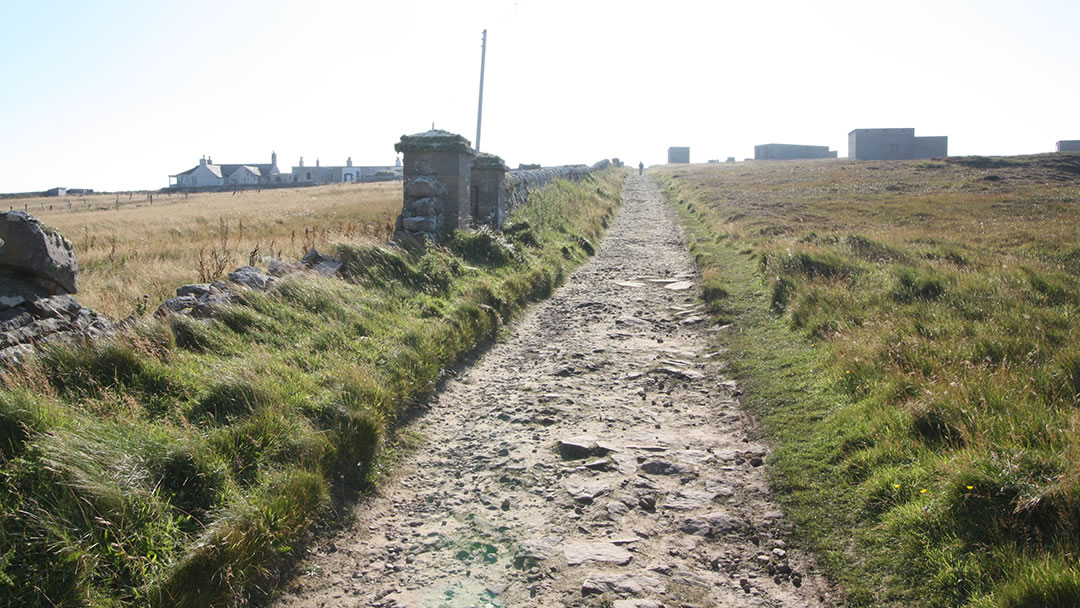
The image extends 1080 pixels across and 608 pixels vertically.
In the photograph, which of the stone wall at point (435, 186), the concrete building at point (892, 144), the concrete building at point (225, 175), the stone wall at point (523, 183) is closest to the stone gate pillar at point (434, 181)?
the stone wall at point (435, 186)

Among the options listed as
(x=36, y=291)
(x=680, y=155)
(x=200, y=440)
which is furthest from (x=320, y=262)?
(x=680, y=155)

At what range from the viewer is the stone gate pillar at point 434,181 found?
41.0 feet

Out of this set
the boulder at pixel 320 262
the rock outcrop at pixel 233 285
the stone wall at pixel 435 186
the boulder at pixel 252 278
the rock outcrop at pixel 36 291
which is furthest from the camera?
the stone wall at pixel 435 186

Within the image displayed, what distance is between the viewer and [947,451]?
4.45m

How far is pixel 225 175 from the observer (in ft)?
335

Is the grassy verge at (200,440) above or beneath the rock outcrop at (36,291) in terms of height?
beneath

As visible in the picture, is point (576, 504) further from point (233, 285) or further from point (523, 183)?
point (523, 183)

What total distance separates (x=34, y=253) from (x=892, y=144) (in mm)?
89970

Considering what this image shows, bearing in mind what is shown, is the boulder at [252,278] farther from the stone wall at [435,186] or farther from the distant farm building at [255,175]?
the distant farm building at [255,175]

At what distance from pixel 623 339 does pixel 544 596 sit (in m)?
5.60

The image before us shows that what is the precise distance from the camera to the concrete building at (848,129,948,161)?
3167 inches

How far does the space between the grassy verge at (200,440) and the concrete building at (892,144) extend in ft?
279

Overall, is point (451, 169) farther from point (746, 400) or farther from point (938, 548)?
point (938, 548)

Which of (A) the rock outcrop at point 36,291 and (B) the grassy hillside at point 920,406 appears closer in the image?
(B) the grassy hillside at point 920,406
